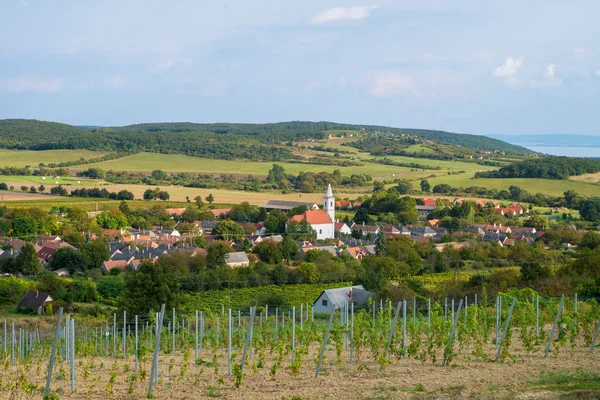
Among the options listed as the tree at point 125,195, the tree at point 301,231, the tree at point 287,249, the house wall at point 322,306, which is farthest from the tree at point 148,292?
the tree at point 125,195

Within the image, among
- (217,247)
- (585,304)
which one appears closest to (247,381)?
(585,304)

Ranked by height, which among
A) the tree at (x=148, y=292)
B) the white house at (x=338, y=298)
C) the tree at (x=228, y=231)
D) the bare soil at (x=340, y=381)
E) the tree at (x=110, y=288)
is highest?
the bare soil at (x=340, y=381)

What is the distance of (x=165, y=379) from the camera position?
38.7ft

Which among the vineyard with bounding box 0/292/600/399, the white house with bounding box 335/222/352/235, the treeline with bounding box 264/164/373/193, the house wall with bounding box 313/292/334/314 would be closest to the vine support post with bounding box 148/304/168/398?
the vineyard with bounding box 0/292/600/399

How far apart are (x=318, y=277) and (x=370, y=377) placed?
89.1 ft

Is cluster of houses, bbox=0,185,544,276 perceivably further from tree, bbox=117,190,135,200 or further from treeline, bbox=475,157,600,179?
treeline, bbox=475,157,600,179

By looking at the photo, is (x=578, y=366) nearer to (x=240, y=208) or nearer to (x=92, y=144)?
(x=240, y=208)

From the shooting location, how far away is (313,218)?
6256 cm

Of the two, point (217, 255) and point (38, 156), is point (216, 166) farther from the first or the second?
point (217, 255)

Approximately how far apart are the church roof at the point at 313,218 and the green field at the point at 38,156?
216ft

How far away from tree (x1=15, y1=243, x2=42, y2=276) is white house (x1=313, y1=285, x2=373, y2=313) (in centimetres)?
1884

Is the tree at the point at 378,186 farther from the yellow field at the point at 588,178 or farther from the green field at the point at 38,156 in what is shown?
the green field at the point at 38,156

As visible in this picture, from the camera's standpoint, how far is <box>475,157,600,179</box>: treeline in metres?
96.4

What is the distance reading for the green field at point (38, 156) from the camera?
4626 inches
